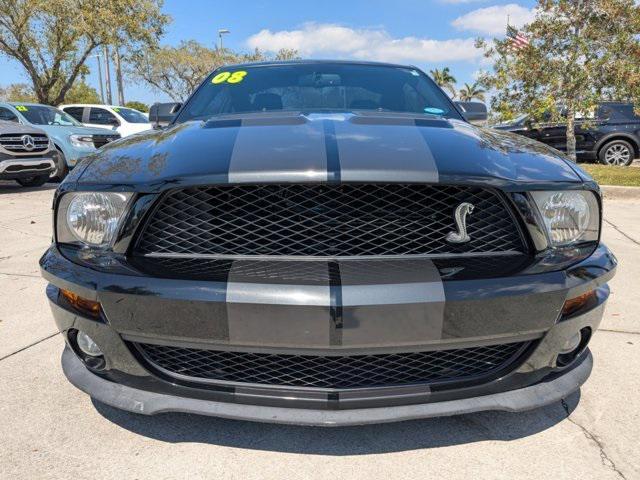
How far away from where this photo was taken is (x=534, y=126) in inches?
437

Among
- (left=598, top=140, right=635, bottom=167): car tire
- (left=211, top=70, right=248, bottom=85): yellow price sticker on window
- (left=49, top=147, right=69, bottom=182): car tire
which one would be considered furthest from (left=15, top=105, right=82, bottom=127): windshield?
(left=598, top=140, right=635, bottom=167): car tire

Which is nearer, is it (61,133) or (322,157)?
(322,157)

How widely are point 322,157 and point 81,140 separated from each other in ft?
30.3

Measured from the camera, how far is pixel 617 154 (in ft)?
37.0

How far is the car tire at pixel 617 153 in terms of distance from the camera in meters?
11.2

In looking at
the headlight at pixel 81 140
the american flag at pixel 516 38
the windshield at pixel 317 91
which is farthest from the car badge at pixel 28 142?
the american flag at pixel 516 38

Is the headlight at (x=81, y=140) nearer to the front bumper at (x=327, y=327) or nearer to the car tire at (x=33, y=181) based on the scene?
the car tire at (x=33, y=181)

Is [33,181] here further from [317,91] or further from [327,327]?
[327,327]

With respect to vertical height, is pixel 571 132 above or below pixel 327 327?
below

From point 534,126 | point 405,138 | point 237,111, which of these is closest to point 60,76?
point 534,126

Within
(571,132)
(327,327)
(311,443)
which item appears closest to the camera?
(327,327)

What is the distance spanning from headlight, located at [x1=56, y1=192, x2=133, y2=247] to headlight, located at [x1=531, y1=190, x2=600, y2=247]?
132cm

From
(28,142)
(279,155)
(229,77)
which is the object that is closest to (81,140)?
(28,142)

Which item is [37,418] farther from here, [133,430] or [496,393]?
[496,393]
